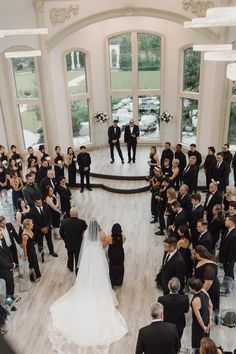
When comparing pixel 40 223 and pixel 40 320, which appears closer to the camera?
pixel 40 320

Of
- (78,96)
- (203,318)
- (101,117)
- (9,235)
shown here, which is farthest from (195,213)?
(78,96)

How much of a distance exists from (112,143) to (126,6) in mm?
4206

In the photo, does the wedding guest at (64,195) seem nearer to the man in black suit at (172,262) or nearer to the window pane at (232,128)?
the man in black suit at (172,262)

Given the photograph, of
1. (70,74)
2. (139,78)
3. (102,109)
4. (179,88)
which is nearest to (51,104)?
Answer: (70,74)

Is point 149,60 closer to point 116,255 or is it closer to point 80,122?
point 80,122

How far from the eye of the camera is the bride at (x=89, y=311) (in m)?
5.17

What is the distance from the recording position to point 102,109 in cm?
1352

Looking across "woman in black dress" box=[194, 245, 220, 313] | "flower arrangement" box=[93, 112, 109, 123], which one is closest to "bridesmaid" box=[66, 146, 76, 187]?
"flower arrangement" box=[93, 112, 109, 123]

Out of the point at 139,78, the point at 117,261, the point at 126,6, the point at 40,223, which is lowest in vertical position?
the point at 117,261

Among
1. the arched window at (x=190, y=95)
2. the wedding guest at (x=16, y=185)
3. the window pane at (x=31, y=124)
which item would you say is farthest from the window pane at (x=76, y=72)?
the wedding guest at (x=16, y=185)

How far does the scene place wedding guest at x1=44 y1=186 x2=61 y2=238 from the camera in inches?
293

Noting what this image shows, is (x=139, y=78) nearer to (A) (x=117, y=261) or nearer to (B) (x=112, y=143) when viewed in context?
(B) (x=112, y=143)

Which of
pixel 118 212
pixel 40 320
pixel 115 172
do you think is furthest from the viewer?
pixel 115 172

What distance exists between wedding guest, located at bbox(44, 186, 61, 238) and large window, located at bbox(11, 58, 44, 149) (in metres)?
5.42
